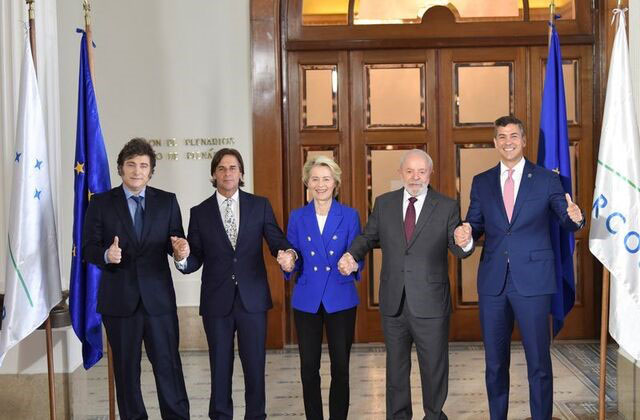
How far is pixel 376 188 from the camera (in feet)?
25.4

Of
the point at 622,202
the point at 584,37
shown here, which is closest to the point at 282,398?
the point at 622,202

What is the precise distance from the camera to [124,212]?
4672mm

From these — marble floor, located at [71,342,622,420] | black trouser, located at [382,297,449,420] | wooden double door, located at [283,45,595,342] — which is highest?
wooden double door, located at [283,45,595,342]

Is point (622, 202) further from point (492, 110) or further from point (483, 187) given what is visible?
point (492, 110)

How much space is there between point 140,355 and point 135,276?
0.48 meters

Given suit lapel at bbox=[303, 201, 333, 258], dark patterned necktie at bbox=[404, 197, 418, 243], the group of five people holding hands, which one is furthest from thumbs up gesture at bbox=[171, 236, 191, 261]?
dark patterned necktie at bbox=[404, 197, 418, 243]

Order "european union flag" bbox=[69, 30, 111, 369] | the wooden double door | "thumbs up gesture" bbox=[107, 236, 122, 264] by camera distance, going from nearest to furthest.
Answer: "thumbs up gesture" bbox=[107, 236, 122, 264]
"european union flag" bbox=[69, 30, 111, 369]
the wooden double door

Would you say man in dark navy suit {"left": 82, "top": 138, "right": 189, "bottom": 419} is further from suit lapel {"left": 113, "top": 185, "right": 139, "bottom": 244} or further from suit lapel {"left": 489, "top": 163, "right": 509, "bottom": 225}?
suit lapel {"left": 489, "top": 163, "right": 509, "bottom": 225}

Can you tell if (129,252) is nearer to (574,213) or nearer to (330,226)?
(330,226)

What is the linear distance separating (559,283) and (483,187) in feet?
2.75

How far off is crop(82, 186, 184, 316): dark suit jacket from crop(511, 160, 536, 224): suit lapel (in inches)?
81.1

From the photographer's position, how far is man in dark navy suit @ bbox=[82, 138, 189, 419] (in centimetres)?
461

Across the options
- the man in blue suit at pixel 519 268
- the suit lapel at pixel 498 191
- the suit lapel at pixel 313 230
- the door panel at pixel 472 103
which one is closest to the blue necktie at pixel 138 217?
the suit lapel at pixel 313 230

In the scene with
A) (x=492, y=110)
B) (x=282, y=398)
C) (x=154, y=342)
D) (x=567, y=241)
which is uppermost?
(x=492, y=110)
